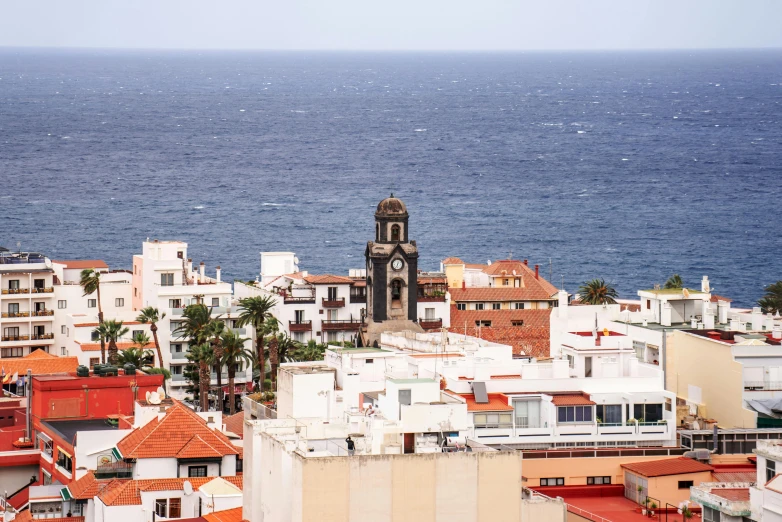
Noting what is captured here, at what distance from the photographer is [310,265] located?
169000 mm

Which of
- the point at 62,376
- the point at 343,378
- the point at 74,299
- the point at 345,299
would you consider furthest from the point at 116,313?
the point at 343,378

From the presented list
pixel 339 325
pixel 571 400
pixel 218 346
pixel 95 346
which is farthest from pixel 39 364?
pixel 571 400

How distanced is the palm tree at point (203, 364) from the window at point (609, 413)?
79.5 feet

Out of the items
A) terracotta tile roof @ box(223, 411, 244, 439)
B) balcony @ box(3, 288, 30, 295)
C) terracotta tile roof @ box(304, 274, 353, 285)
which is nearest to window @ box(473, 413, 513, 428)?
terracotta tile roof @ box(223, 411, 244, 439)

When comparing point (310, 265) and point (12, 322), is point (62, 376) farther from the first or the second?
point (310, 265)

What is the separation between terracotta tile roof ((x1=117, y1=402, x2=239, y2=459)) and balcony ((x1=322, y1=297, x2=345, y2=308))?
4480 centimetres

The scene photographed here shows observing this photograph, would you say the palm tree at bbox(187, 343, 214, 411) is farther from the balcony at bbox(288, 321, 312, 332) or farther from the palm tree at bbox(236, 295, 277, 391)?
the balcony at bbox(288, 321, 312, 332)

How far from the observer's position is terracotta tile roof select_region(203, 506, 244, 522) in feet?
167

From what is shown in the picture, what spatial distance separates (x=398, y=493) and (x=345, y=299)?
195ft

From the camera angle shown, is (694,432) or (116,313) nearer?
(694,432)

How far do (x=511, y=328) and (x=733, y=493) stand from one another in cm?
5318

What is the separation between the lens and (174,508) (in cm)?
5438

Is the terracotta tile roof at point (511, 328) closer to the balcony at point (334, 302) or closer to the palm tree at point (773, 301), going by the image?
the balcony at point (334, 302)

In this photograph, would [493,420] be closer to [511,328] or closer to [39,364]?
[39,364]
